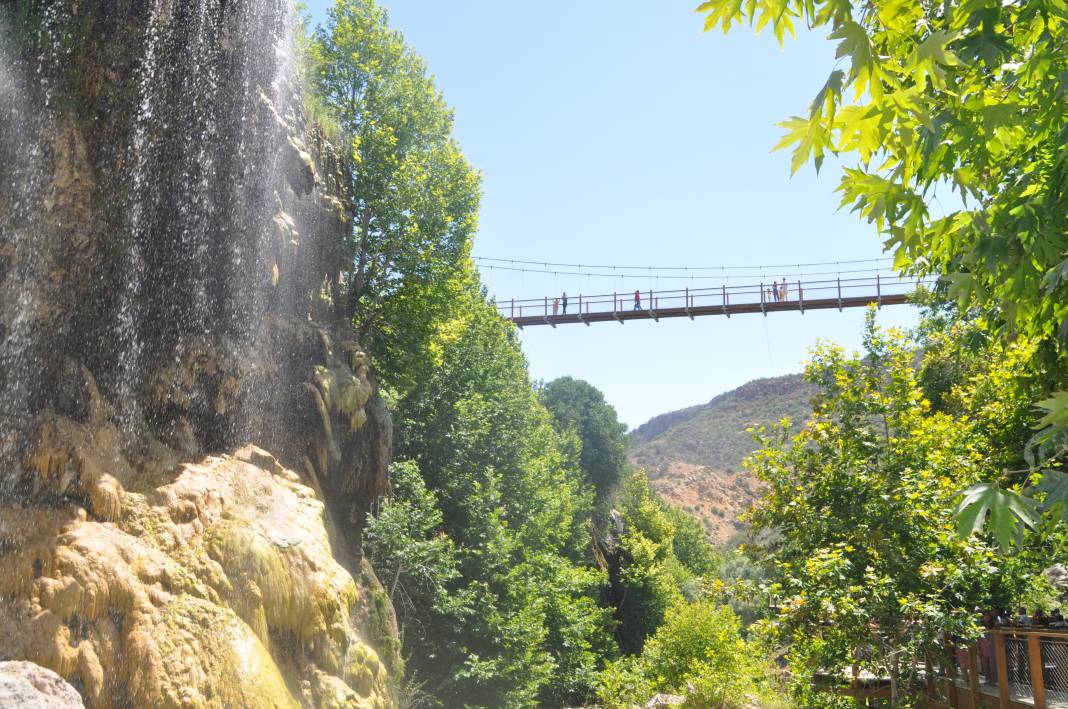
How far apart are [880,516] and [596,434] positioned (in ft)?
146

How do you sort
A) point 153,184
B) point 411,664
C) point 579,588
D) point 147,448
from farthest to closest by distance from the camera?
point 579,588 < point 411,664 < point 153,184 < point 147,448

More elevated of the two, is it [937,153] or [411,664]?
[937,153]

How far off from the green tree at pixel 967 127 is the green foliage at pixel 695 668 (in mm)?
16437

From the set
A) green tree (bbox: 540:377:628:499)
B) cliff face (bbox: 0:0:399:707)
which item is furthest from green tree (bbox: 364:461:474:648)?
green tree (bbox: 540:377:628:499)

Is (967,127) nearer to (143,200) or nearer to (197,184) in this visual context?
(143,200)

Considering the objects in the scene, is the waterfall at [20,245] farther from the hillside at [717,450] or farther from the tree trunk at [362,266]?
the hillside at [717,450]

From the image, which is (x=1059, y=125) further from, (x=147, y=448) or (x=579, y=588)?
(x=579, y=588)

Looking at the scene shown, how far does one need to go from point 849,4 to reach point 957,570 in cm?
810

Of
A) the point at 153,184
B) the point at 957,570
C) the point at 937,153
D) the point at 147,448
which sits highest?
the point at 153,184

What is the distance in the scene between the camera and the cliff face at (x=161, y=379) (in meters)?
9.15

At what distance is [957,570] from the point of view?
342 inches

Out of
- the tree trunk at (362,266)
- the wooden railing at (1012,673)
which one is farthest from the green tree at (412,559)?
the wooden railing at (1012,673)

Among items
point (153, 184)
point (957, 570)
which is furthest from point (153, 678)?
point (957, 570)

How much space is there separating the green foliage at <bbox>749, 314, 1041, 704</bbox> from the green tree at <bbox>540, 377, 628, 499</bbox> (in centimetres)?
4073
